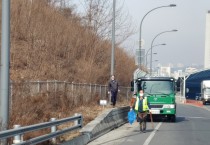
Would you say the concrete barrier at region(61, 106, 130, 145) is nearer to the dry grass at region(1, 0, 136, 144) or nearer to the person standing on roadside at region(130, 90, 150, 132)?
the dry grass at region(1, 0, 136, 144)

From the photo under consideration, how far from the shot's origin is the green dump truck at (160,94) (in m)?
27.0

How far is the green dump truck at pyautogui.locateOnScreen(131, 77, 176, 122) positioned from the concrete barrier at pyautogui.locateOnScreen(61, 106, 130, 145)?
1507 millimetres

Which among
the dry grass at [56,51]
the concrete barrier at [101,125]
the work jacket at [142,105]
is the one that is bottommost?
the concrete barrier at [101,125]

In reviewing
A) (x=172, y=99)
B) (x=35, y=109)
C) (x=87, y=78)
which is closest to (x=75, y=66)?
(x=87, y=78)

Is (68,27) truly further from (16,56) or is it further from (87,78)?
(16,56)

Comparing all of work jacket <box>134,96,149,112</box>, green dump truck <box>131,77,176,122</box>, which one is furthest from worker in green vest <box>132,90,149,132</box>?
green dump truck <box>131,77,176,122</box>

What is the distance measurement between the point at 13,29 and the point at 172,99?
1086 cm

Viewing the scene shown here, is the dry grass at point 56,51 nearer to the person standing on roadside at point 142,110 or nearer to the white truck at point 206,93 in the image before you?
the person standing on roadside at point 142,110

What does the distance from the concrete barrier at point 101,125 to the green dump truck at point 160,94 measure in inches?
59.3

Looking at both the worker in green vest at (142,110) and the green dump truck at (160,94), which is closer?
the worker in green vest at (142,110)

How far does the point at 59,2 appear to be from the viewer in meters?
40.3

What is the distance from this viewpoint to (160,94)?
89.0ft

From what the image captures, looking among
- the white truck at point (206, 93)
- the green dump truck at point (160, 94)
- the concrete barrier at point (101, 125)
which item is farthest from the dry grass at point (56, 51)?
the white truck at point (206, 93)

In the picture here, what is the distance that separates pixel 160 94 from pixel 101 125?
29.4 ft
